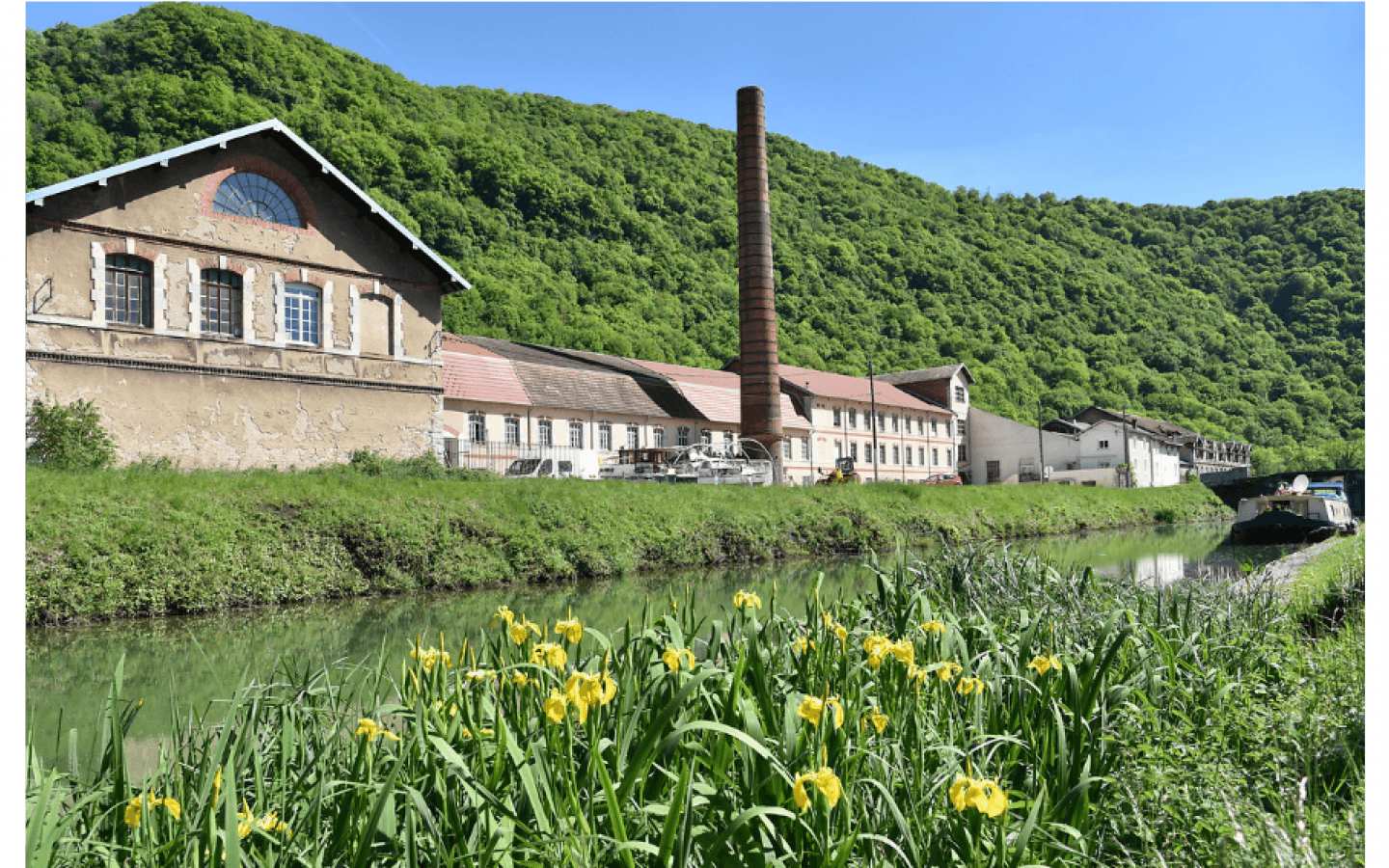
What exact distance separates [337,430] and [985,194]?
119339 millimetres

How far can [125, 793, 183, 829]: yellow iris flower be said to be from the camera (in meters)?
2.54

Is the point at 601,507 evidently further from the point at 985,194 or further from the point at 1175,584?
the point at 985,194

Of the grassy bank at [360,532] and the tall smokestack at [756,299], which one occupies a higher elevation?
the tall smokestack at [756,299]

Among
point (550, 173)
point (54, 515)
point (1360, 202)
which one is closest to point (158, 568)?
point (54, 515)

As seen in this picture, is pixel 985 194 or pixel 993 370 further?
pixel 985 194

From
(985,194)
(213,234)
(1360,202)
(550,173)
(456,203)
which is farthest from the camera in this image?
(985,194)

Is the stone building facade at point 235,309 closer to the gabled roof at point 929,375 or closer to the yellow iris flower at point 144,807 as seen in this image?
the yellow iris flower at point 144,807

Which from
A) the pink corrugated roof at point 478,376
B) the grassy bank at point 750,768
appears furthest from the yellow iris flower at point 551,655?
the pink corrugated roof at point 478,376

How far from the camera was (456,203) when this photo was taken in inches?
2837

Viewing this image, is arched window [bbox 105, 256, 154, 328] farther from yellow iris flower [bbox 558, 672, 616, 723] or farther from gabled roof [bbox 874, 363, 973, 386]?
gabled roof [bbox 874, 363, 973, 386]

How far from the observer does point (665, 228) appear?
90.7 meters

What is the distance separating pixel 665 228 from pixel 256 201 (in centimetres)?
6816

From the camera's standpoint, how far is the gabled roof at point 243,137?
21.2 meters

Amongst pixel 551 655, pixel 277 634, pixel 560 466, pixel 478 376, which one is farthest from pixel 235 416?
pixel 551 655
